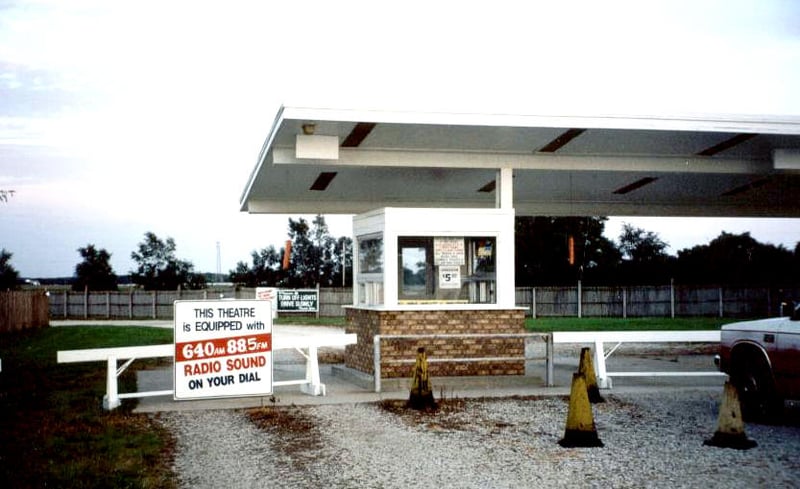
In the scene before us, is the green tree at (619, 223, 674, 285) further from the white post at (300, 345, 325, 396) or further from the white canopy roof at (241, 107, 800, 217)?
the white post at (300, 345, 325, 396)

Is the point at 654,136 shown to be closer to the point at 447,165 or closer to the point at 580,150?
the point at 580,150

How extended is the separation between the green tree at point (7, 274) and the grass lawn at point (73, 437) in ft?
111

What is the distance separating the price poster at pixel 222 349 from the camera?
12969 millimetres

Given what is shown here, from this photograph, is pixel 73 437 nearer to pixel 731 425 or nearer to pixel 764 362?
pixel 731 425

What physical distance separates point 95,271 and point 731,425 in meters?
62.4

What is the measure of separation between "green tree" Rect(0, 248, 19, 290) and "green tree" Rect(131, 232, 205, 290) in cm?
817

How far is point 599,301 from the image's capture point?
47219mm

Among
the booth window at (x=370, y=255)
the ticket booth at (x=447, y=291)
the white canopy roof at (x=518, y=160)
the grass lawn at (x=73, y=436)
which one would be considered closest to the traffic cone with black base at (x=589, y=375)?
the ticket booth at (x=447, y=291)

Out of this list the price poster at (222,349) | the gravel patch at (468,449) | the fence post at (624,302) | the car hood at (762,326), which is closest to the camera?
the gravel patch at (468,449)

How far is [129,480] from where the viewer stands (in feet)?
26.9

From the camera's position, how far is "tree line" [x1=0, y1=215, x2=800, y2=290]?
53906 mm

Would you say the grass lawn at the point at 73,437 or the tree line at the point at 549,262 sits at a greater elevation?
the tree line at the point at 549,262

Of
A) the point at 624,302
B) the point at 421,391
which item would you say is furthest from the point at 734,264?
the point at 421,391

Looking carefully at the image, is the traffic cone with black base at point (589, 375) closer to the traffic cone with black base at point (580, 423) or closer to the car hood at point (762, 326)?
the car hood at point (762, 326)
